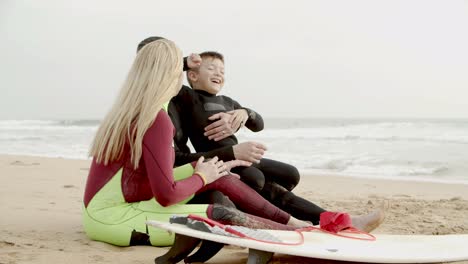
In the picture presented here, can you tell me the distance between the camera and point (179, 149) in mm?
3605

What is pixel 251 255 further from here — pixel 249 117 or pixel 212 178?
pixel 249 117

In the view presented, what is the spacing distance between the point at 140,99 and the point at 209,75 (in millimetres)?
975

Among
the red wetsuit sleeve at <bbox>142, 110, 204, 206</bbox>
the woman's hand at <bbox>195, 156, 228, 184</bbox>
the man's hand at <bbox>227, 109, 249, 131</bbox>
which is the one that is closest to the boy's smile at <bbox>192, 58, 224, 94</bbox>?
the man's hand at <bbox>227, 109, 249, 131</bbox>

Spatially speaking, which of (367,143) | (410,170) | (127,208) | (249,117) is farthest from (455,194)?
(367,143)

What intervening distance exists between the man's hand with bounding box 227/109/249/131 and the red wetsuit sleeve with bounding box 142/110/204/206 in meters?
0.92

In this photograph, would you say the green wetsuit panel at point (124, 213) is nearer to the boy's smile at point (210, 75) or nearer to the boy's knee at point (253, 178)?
the boy's knee at point (253, 178)

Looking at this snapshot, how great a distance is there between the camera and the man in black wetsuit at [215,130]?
3.56m

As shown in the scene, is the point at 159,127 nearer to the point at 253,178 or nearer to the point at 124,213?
the point at 124,213

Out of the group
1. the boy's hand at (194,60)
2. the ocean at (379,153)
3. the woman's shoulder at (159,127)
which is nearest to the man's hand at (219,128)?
the boy's hand at (194,60)

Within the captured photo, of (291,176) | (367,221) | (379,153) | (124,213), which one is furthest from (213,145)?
(379,153)

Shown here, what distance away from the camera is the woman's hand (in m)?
2.91

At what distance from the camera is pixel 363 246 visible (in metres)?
2.65

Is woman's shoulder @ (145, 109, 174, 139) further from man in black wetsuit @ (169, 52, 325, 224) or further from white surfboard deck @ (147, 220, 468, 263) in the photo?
man in black wetsuit @ (169, 52, 325, 224)

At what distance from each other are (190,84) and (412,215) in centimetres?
233
